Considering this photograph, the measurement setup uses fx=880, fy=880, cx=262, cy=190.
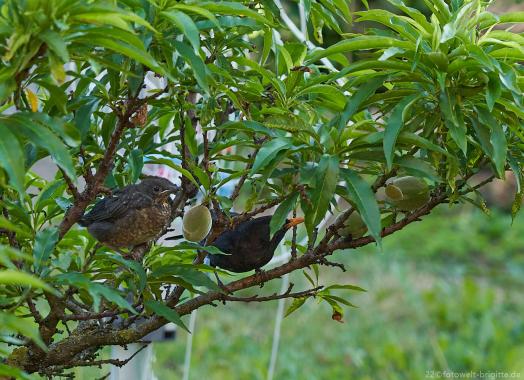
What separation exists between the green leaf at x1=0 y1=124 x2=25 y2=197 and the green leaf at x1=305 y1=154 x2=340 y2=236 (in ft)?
1.35

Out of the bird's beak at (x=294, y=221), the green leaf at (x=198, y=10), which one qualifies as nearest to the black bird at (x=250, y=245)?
the bird's beak at (x=294, y=221)

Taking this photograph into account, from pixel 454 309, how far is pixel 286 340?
83cm

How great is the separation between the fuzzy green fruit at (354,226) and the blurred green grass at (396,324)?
2.39 m

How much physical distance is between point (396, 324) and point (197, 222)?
302cm

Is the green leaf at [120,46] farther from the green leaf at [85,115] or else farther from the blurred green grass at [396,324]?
the blurred green grass at [396,324]

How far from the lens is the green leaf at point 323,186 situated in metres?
1.18

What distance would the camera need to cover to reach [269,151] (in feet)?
3.85

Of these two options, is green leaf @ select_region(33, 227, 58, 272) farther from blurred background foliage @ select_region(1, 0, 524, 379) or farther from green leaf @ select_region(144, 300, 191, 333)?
blurred background foliage @ select_region(1, 0, 524, 379)

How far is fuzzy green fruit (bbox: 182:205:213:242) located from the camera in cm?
137

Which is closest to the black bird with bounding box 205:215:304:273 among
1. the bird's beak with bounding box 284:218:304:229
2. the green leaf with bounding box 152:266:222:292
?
the bird's beak with bounding box 284:218:304:229

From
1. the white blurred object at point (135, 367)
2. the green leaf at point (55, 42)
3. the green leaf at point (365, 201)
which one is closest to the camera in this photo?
the green leaf at point (55, 42)

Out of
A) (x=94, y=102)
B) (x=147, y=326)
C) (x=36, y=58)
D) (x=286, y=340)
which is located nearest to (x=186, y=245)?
(x=147, y=326)

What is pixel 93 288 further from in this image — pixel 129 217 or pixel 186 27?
pixel 129 217

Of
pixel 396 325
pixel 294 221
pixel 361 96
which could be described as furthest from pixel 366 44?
pixel 396 325
